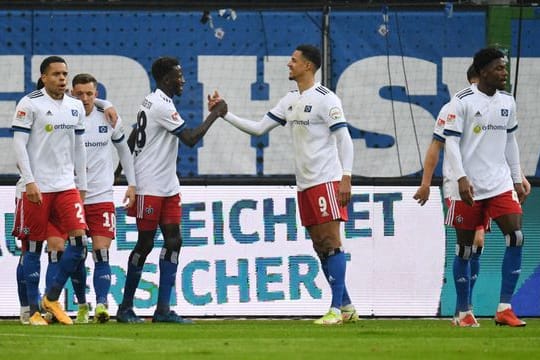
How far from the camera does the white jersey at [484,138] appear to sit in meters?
12.8

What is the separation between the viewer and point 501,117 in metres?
12.9

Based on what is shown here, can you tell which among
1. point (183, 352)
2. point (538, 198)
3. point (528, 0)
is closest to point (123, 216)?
point (538, 198)

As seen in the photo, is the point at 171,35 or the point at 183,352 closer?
the point at 183,352

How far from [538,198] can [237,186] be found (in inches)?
127

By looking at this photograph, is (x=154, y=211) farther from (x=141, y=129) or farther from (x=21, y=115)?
(x=21, y=115)

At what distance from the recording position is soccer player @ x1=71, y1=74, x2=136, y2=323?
1391cm

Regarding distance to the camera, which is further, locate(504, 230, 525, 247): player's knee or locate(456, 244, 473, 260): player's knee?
locate(456, 244, 473, 260): player's knee

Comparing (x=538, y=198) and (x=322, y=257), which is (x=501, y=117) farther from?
(x=538, y=198)

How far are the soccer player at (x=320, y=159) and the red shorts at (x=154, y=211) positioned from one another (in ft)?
3.28

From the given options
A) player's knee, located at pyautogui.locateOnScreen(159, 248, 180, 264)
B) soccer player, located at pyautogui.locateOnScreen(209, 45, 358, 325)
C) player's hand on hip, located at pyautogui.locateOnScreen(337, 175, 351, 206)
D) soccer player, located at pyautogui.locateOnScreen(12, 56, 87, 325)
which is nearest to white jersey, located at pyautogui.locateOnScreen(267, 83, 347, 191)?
soccer player, located at pyautogui.locateOnScreen(209, 45, 358, 325)

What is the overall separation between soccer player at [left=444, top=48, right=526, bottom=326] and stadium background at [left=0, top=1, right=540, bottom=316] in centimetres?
355

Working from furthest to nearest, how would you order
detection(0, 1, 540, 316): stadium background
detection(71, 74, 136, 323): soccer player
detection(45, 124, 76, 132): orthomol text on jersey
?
detection(0, 1, 540, 316): stadium background → detection(71, 74, 136, 323): soccer player → detection(45, 124, 76, 132): orthomol text on jersey

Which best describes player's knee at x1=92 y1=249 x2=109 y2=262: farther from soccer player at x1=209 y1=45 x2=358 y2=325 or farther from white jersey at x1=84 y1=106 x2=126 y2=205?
soccer player at x1=209 y1=45 x2=358 y2=325

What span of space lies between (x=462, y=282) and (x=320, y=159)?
62.3 inches
